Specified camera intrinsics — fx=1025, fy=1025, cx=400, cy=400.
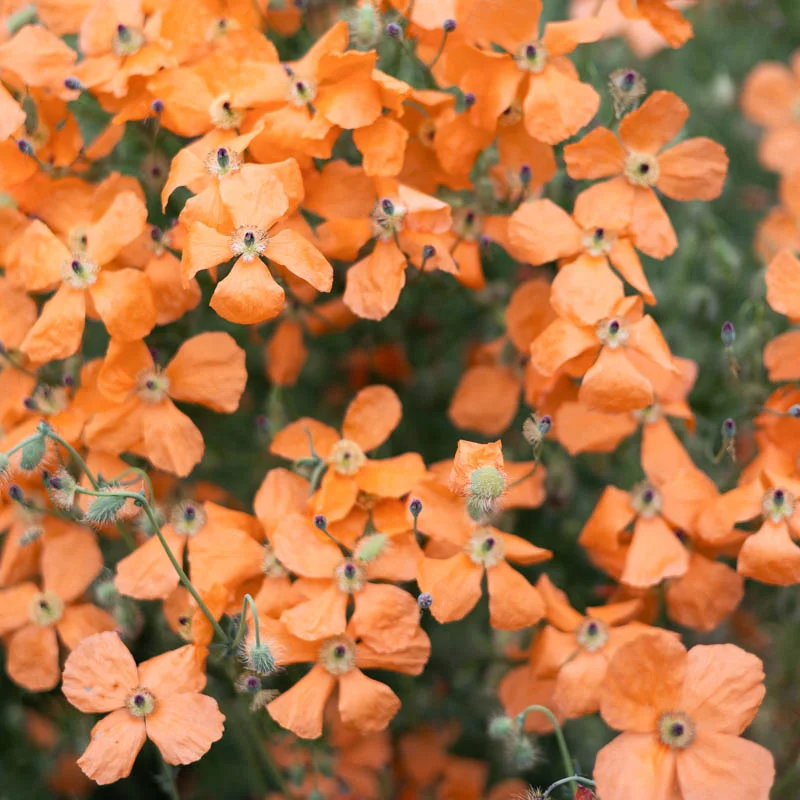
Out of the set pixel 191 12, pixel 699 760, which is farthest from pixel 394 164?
pixel 699 760

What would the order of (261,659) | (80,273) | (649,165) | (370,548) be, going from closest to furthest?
(261,659)
(370,548)
(80,273)
(649,165)

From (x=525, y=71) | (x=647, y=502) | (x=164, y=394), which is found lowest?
(x=647, y=502)

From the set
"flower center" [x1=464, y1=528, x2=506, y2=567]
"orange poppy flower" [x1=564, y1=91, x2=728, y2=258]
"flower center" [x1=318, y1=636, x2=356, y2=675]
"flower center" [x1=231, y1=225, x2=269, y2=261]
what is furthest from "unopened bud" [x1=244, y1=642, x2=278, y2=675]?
"orange poppy flower" [x1=564, y1=91, x2=728, y2=258]

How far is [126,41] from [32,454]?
2.45ft

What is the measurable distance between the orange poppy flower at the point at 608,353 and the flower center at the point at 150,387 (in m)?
0.63

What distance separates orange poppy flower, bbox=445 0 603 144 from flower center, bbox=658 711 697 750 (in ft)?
3.10

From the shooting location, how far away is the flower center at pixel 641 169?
5.92ft

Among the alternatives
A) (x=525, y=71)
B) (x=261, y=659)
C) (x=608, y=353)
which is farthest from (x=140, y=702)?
(x=525, y=71)

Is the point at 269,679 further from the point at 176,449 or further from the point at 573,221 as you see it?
the point at 573,221

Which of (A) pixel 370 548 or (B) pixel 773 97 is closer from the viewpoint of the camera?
(A) pixel 370 548

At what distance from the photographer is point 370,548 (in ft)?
5.23

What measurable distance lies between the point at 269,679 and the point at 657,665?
0.63 meters

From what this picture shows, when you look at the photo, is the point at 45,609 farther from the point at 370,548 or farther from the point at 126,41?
the point at 126,41

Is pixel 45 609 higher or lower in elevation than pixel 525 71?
lower
